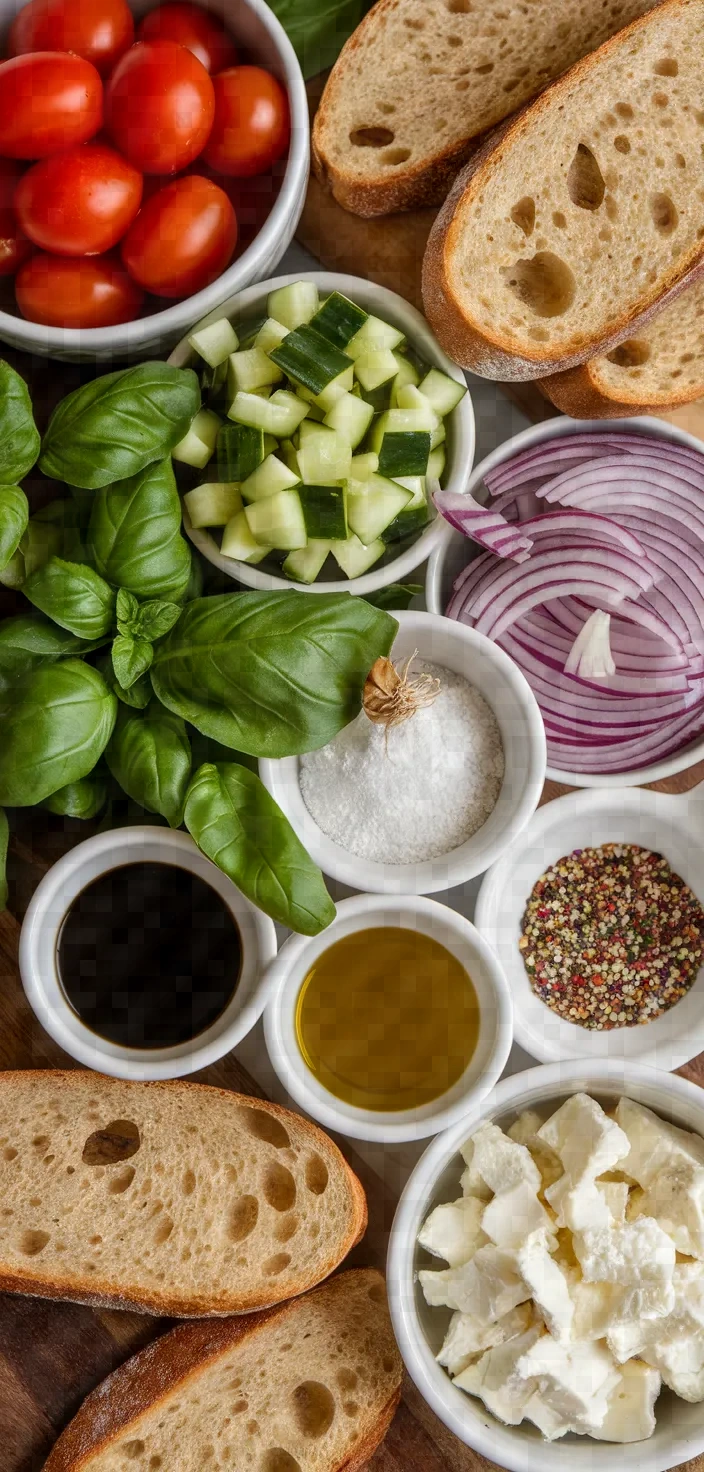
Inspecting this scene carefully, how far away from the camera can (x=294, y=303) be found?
5.26 ft

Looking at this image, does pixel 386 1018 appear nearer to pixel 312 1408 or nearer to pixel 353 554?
pixel 312 1408

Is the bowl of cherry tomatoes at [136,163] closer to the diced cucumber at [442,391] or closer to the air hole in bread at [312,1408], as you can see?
the diced cucumber at [442,391]

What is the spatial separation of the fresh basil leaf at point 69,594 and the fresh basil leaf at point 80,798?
23 centimetres

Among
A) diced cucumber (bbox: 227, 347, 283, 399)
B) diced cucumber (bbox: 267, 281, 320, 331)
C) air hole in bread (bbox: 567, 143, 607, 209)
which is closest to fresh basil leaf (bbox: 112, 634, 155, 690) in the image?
diced cucumber (bbox: 227, 347, 283, 399)

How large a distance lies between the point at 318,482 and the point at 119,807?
1.81 feet

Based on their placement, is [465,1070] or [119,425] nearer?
[119,425]

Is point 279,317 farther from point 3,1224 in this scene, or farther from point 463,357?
point 3,1224

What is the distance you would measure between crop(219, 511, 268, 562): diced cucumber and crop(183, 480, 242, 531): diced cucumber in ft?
0.09

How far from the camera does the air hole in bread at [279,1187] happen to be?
1.71 m

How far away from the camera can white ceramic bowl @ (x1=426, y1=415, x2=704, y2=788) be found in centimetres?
174

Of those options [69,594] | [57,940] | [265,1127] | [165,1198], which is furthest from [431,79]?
[165,1198]

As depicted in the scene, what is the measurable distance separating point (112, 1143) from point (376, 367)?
1159mm

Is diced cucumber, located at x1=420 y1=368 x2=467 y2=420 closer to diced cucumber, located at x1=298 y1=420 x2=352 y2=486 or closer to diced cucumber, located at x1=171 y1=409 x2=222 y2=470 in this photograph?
diced cucumber, located at x1=298 y1=420 x2=352 y2=486

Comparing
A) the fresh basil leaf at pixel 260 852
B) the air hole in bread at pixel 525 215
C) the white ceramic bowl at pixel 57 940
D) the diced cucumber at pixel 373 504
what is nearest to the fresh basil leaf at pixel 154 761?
the fresh basil leaf at pixel 260 852
